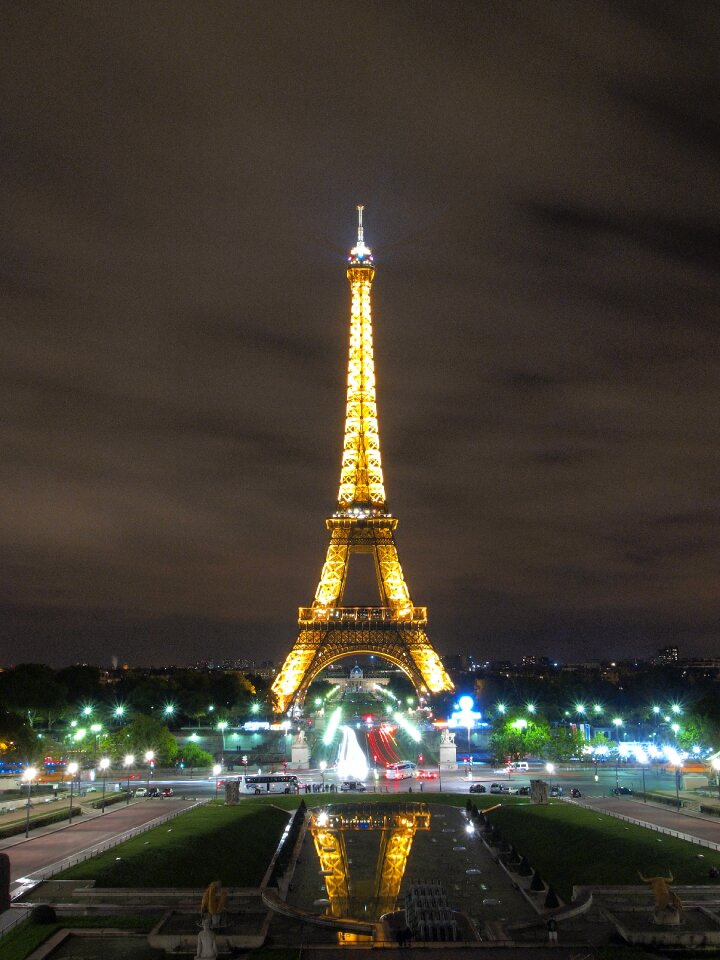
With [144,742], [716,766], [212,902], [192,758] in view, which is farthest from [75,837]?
[716,766]

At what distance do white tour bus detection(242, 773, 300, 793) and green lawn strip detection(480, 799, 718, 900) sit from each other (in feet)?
61.7

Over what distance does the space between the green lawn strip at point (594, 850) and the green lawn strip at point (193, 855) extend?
39.3ft

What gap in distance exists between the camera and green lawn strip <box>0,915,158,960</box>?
28047mm

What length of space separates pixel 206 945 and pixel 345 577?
79.3 m

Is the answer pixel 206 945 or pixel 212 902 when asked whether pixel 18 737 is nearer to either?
pixel 212 902

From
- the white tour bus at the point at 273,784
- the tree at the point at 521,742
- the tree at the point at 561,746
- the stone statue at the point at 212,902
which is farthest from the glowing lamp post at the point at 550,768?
the stone statue at the point at 212,902

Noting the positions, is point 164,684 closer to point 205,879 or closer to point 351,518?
point 351,518

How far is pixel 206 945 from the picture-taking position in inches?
1072

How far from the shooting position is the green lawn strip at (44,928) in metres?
28.0

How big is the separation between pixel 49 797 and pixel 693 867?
42.1 m

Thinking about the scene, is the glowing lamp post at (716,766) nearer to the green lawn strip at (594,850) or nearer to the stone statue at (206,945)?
the green lawn strip at (594,850)

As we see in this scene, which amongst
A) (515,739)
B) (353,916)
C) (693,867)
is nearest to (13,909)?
(353,916)

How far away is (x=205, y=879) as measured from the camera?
1500 inches

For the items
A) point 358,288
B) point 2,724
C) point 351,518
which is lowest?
point 2,724
